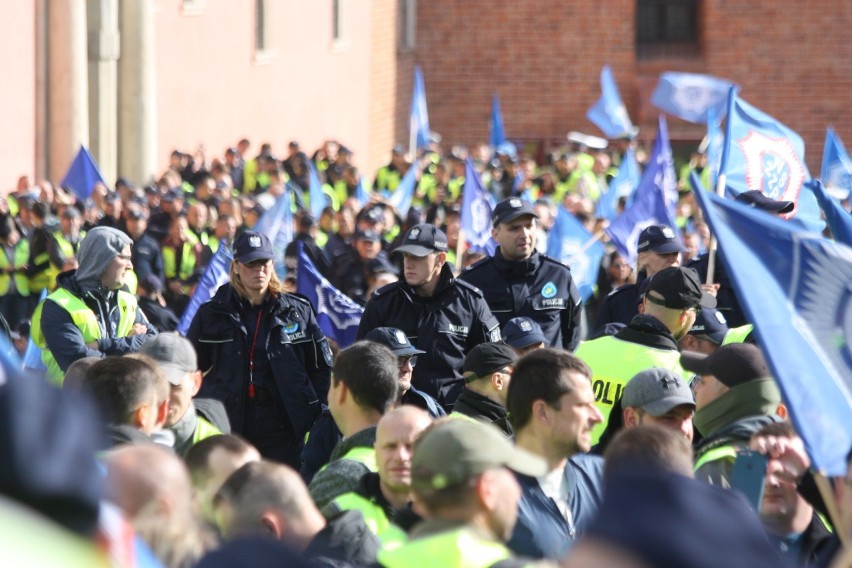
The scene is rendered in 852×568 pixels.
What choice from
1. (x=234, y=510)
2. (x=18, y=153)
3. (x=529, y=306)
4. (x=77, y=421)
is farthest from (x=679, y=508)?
(x=18, y=153)

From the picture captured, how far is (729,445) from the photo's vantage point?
4.95m

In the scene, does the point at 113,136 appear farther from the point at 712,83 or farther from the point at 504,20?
the point at 504,20

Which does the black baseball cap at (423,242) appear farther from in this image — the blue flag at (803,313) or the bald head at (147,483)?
the bald head at (147,483)

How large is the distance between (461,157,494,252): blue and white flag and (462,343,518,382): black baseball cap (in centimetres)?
736

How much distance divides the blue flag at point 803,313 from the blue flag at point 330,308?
5483mm

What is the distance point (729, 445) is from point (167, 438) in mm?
1701

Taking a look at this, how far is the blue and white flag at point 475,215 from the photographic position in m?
14.1

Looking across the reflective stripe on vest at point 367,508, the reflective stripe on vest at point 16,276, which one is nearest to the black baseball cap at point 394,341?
the reflective stripe on vest at point 367,508

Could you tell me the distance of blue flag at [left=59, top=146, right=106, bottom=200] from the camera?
16.7 m

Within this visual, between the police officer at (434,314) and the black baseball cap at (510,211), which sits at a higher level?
the black baseball cap at (510,211)

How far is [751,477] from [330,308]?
18.7ft

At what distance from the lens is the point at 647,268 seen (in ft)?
30.1

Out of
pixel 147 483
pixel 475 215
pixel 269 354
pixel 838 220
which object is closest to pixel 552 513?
pixel 147 483

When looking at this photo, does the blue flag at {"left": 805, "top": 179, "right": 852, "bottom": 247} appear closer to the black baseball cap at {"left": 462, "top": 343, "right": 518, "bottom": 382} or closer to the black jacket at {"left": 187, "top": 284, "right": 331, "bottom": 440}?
the black baseball cap at {"left": 462, "top": 343, "right": 518, "bottom": 382}
